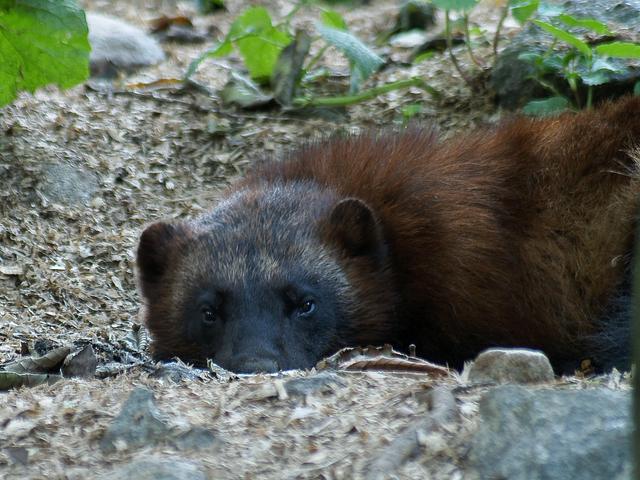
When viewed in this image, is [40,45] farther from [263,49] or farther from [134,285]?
[263,49]

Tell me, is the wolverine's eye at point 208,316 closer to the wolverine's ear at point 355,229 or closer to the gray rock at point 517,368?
the wolverine's ear at point 355,229

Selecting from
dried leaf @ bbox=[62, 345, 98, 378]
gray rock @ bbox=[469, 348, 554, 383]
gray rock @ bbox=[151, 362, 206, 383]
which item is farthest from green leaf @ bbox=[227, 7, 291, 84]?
gray rock @ bbox=[469, 348, 554, 383]

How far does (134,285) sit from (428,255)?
2187 millimetres

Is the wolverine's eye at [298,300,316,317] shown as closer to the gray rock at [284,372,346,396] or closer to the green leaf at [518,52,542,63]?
the gray rock at [284,372,346,396]

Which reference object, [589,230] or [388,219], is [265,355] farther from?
[589,230]

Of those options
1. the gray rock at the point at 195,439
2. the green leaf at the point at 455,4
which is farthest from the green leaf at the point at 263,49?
the gray rock at the point at 195,439

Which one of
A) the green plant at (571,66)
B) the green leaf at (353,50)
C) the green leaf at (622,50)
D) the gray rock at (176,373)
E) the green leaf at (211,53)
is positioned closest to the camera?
the gray rock at (176,373)

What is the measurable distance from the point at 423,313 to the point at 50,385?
6.03 feet

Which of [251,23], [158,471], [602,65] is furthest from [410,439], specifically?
[251,23]

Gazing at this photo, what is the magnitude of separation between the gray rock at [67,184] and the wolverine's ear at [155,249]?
1644 mm

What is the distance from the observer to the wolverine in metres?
5.00

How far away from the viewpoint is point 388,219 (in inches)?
206

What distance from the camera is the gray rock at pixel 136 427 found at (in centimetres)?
329

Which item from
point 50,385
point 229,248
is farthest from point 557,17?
point 50,385
